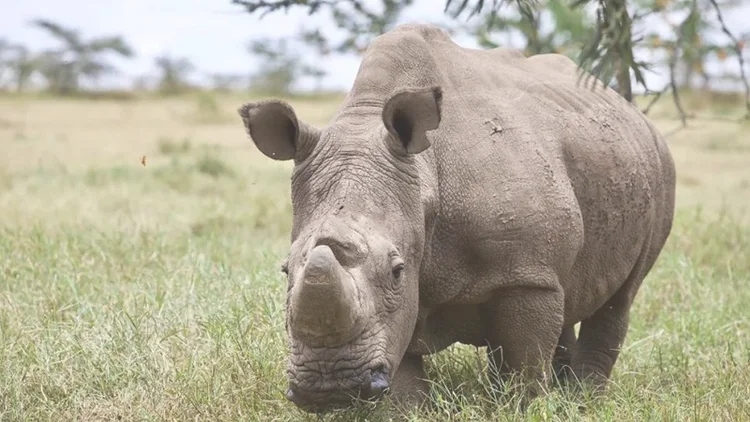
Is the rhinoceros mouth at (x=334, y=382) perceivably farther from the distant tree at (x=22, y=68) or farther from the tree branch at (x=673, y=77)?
the distant tree at (x=22, y=68)

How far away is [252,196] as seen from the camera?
11.7 m

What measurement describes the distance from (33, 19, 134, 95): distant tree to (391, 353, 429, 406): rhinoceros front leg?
28.8m

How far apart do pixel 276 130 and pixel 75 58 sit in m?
32.0

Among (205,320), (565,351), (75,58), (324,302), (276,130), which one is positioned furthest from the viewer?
(75,58)

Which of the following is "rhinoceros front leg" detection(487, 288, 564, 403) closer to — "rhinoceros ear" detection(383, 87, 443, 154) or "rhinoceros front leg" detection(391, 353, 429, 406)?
"rhinoceros front leg" detection(391, 353, 429, 406)

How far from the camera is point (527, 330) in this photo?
485 centimetres

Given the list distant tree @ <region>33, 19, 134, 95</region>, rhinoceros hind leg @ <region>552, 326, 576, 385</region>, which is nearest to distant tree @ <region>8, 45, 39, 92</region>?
distant tree @ <region>33, 19, 134, 95</region>

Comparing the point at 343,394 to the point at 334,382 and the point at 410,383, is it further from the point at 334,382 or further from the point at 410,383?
the point at 410,383

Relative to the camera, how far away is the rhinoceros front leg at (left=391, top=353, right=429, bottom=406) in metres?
4.89

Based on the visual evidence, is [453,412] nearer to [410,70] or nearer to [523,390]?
[523,390]

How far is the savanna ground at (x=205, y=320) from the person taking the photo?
4.76 metres

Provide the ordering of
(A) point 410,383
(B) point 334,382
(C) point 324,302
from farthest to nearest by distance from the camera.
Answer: (A) point 410,383
(B) point 334,382
(C) point 324,302

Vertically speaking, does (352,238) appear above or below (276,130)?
below

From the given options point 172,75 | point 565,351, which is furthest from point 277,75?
point 565,351
